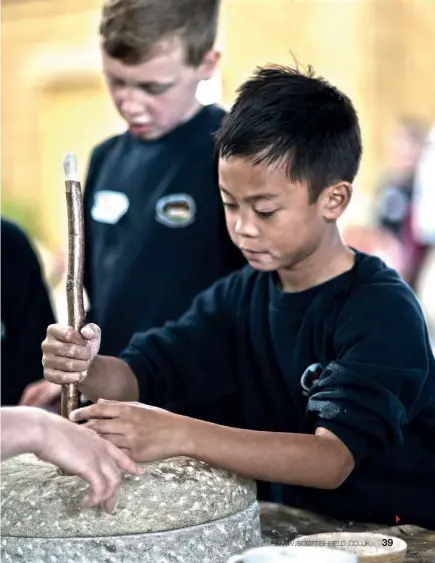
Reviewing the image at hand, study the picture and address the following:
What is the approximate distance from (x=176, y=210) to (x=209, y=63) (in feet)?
1.23

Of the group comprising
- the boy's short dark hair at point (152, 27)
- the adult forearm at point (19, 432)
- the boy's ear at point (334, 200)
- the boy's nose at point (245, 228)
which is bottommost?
the adult forearm at point (19, 432)

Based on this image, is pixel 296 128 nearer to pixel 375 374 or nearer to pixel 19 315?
pixel 375 374

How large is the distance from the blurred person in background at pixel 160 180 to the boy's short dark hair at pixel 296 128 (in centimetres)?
43

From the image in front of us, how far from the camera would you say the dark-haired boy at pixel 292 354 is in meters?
1.89

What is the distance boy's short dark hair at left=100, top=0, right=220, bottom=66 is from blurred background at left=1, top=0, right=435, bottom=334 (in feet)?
16.1

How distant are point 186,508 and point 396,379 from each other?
44cm

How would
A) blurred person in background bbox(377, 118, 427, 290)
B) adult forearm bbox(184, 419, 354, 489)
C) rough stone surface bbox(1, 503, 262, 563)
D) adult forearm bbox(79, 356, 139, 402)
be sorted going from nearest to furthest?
1. rough stone surface bbox(1, 503, 262, 563)
2. adult forearm bbox(184, 419, 354, 489)
3. adult forearm bbox(79, 356, 139, 402)
4. blurred person in background bbox(377, 118, 427, 290)

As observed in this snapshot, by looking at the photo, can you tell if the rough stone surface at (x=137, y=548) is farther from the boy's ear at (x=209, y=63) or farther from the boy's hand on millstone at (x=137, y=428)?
the boy's ear at (x=209, y=63)

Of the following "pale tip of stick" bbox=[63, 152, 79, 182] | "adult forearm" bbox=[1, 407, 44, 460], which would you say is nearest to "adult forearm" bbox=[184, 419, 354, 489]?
"adult forearm" bbox=[1, 407, 44, 460]

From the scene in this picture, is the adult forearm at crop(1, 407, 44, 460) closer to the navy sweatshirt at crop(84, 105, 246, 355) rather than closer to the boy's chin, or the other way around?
A: the boy's chin

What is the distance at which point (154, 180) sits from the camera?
9.04 feet

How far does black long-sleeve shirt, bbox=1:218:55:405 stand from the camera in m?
3.01

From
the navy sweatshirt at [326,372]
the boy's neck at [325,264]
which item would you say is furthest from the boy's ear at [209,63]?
the boy's neck at [325,264]

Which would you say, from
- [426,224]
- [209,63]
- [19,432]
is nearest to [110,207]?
[209,63]
